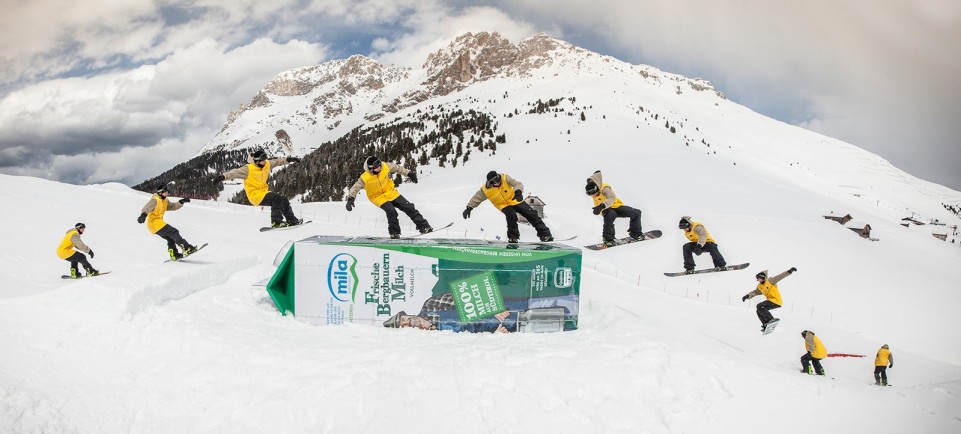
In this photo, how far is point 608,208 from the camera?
15188 mm

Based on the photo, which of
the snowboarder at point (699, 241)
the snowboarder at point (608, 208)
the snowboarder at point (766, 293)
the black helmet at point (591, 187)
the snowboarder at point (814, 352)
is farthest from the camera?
the snowboarder at point (699, 241)

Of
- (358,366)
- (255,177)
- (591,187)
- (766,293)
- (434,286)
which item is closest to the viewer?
(358,366)

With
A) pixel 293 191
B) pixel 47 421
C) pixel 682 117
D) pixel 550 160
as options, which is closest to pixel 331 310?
pixel 47 421

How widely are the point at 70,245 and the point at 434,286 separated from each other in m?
11.1

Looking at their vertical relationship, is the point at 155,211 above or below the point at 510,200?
below

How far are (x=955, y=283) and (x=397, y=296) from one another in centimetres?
3717

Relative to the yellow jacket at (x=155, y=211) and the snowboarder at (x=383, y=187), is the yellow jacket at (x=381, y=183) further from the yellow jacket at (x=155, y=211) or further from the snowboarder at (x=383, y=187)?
the yellow jacket at (x=155, y=211)

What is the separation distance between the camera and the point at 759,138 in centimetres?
14262

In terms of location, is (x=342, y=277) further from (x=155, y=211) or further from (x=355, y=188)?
(x=155, y=211)

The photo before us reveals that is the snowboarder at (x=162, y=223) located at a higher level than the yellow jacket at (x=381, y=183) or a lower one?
lower

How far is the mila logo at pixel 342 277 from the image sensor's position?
9641mm

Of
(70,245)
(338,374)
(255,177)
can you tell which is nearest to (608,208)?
(255,177)

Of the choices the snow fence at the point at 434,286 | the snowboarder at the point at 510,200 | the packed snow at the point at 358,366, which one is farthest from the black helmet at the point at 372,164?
the packed snow at the point at 358,366

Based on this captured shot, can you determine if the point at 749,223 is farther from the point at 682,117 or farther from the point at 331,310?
the point at 682,117
